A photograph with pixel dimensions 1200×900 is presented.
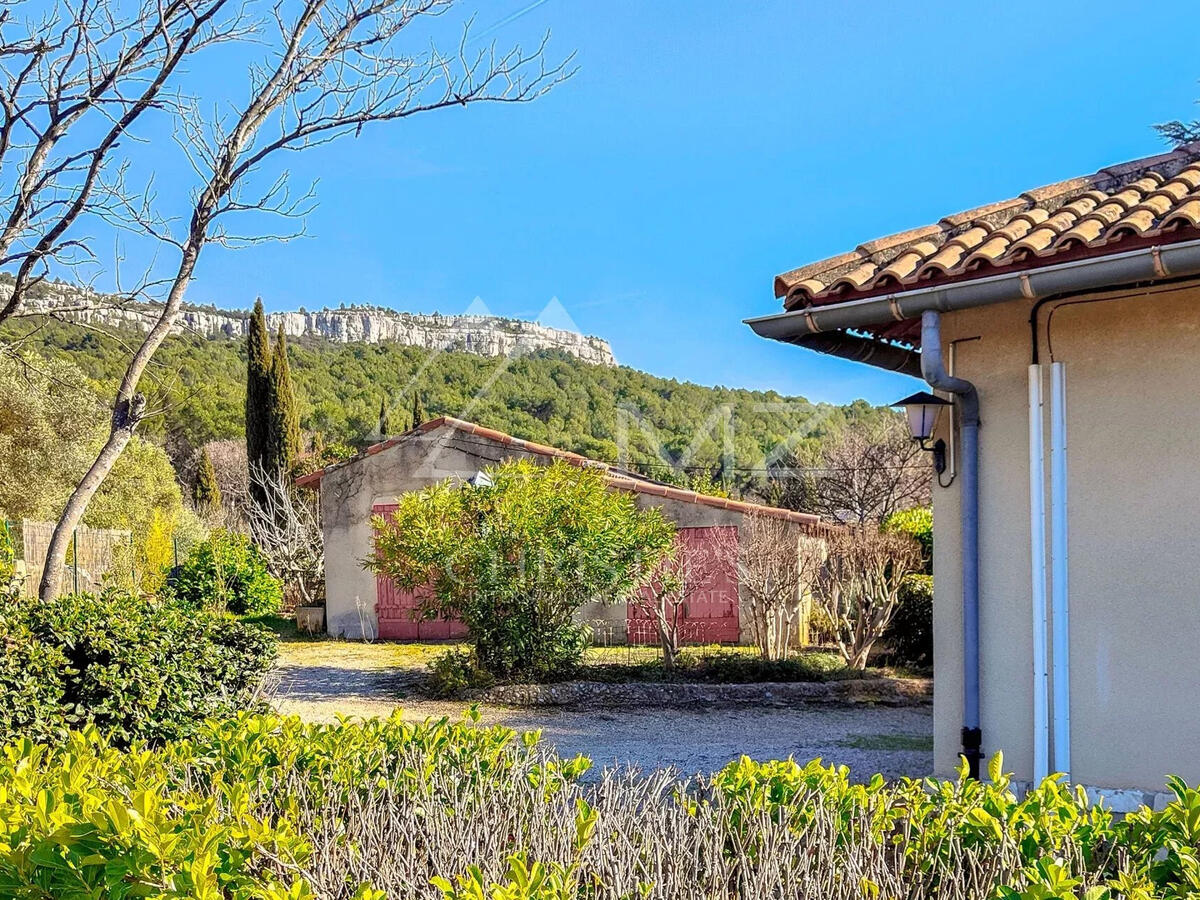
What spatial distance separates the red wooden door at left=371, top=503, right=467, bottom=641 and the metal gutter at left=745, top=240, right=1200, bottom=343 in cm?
1295

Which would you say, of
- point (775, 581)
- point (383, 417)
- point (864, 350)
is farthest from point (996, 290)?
point (383, 417)

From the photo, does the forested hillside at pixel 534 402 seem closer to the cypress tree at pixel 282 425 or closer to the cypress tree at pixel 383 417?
the cypress tree at pixel 383 417

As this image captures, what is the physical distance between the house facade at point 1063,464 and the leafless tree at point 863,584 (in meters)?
7.15

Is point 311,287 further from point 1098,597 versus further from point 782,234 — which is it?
point 1098,597

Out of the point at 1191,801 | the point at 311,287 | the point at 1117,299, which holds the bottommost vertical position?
the point at 1191,801

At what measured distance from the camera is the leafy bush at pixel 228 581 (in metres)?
18.9

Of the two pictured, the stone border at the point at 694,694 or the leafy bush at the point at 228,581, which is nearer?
the stone border at the point at 694,694

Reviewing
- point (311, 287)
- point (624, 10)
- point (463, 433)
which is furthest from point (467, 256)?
point (624, 10)

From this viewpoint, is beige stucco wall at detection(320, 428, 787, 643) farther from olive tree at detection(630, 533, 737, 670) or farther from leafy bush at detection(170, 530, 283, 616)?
olive tree at detection(630, 533, 737, 670)

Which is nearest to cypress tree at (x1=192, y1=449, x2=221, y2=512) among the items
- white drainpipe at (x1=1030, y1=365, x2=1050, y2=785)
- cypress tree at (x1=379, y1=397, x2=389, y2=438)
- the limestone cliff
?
the limestone cliff

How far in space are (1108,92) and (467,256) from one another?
787 inches

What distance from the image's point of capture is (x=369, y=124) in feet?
26.7

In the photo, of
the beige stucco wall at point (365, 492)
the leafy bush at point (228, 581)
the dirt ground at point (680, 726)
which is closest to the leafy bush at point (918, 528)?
the dirt ground at point (680, 726)

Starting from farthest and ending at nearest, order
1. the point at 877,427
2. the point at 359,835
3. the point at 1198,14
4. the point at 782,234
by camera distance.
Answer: the point at 877,427 → the point at 782,234 → the point at 1198,14 → the point at 359,835
